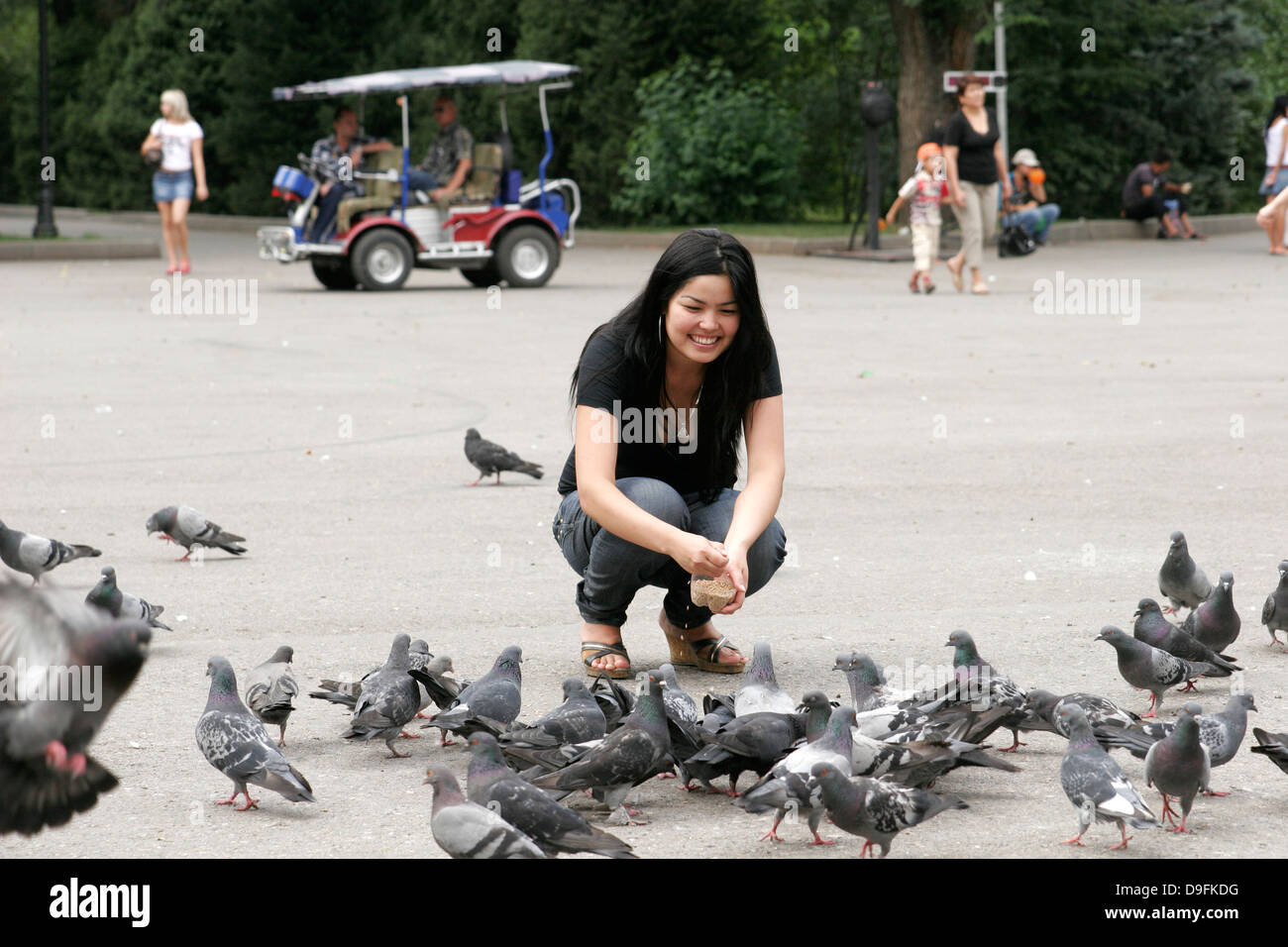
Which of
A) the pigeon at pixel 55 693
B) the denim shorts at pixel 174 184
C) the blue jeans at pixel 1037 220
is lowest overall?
the pigeon at pixel 55 693

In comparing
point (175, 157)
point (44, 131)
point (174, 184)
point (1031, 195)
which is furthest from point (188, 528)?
point (44, 131)

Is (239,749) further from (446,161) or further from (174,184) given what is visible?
(174,184)

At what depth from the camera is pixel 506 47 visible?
3456cm

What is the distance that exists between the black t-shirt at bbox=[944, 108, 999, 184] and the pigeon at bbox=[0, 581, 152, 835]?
1650 cm

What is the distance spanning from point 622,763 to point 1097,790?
1.15m

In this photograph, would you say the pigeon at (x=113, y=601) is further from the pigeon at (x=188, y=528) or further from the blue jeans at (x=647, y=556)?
the blue jeans at (x=647, y=556)

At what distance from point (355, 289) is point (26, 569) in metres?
14.8

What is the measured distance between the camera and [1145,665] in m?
5.12

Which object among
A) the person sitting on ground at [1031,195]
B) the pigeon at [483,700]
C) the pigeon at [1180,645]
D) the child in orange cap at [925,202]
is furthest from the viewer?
the person sitting on ground at [1031,195]

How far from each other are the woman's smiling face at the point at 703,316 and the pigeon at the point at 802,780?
4.79ft

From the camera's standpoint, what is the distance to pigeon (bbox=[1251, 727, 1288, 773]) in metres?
4.24

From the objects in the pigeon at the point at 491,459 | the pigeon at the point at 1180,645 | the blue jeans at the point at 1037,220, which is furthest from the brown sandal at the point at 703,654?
the blue jeans at the point at 1037,220

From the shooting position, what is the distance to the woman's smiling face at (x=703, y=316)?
5148mm

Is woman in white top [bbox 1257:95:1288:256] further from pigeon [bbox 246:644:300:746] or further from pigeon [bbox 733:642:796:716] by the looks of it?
pigeon [bbox 246:644:300:746]
